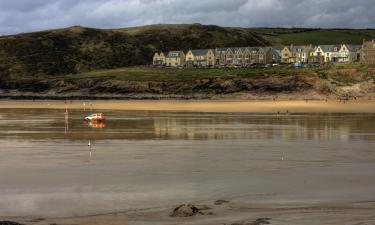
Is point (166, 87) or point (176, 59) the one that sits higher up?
point (176, 59)

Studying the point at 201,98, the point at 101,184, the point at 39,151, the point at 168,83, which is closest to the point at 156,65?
the point at 168,83

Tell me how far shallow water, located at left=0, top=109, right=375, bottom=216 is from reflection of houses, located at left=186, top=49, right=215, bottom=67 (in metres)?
109

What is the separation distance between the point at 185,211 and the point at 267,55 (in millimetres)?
139110

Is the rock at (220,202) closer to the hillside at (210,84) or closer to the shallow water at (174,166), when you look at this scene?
the shallow water at (174,166)

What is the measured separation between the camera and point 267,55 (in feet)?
509

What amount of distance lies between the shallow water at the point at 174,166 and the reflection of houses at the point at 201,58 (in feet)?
359

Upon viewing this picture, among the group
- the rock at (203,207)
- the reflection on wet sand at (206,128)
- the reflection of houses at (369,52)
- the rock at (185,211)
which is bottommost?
the rock at (203,207)

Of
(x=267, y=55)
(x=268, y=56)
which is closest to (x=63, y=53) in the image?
(x=267, y=55)

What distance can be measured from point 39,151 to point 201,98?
7489 cm

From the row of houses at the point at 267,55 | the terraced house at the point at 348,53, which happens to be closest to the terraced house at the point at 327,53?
the row of houses at the point at 267,55

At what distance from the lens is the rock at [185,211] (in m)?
18.5

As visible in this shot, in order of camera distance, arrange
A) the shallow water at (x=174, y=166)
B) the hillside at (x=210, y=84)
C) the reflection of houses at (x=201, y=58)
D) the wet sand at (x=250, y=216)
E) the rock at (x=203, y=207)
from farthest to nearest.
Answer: the reflection of houses at (x=201, y=58) < the hillside at (x=210, y=84) < the shallow water at (x=174, y=166) < the rock at (x=203, y=207) < the wet sand at (x=250, y=216)

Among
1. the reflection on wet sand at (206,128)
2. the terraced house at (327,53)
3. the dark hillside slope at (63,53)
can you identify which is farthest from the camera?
the dark hillside slope at (63,53)

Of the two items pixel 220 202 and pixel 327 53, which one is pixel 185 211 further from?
pixel 327 53
